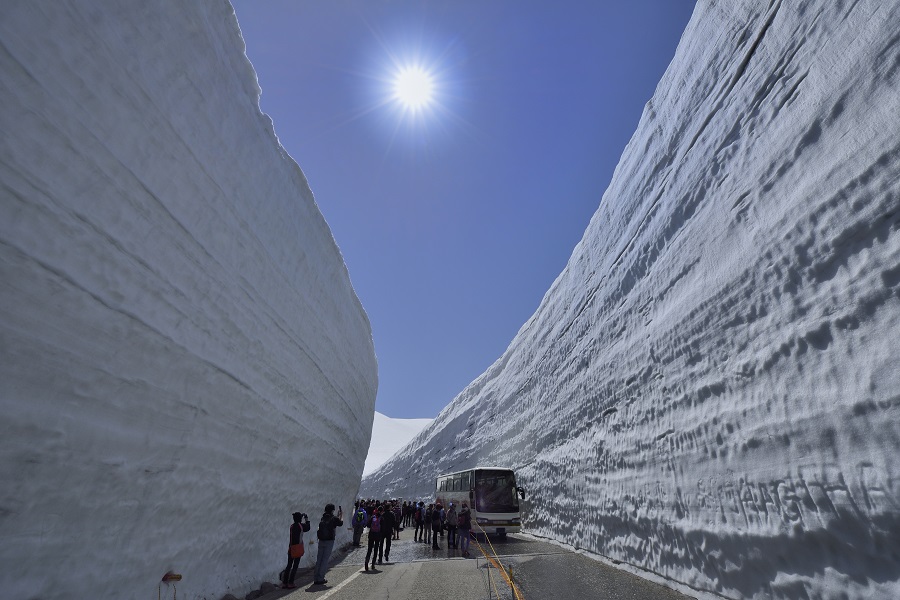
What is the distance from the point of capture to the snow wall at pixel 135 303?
412 cm

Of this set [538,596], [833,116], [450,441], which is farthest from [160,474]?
[450,441]

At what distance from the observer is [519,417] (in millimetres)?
24578

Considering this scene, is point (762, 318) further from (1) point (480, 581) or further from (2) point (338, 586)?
(2) point (338, 586)

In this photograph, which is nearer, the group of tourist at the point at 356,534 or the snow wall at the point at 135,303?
the snow wall at the point at 135,303

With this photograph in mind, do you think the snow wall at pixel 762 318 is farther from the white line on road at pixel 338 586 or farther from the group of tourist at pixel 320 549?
the group of tourist at pixel 320 549

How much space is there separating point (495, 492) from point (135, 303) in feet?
49.7

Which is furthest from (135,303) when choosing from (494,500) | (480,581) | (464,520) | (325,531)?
(494,500)

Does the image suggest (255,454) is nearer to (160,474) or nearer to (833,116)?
(160,474)

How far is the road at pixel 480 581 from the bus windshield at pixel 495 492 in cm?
543

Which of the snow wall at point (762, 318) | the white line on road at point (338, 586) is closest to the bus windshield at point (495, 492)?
the snow wall at point (762, 318)

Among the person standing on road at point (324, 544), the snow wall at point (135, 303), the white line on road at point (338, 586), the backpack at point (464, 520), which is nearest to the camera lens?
the snow wall at point (135, 303)

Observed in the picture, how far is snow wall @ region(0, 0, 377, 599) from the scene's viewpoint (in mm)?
4125

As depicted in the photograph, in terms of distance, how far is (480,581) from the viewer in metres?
8.30

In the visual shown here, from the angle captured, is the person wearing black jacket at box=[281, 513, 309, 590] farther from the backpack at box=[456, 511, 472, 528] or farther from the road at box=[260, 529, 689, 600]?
the backpack at box=[456, 511, 472, 528]
